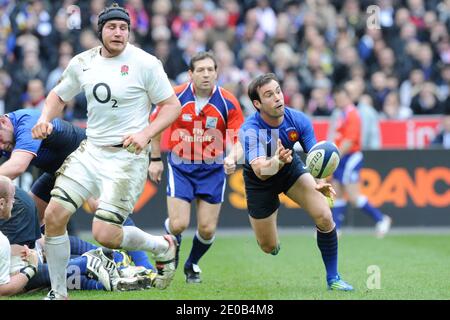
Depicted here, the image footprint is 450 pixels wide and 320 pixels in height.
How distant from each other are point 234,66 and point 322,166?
11.3m

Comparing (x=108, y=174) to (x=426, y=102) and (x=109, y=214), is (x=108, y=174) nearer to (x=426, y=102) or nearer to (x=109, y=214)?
(x=109, y=214)

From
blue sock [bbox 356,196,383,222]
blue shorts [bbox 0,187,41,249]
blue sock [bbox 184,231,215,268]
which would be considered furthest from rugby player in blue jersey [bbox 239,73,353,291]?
blue sock [bbox 356,196,383,222]

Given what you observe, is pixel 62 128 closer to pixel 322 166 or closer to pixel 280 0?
pixel 322 166

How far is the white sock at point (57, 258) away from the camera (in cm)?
879

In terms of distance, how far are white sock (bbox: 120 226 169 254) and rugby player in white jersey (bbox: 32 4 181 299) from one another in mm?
59

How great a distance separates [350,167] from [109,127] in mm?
8184

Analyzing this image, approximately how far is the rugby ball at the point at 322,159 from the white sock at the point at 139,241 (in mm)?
1623

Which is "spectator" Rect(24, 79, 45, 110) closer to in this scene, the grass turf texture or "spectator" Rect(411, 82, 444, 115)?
the grass turf texture

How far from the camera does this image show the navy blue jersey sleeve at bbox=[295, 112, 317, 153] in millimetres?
9681

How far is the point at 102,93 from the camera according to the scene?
8.90 metres

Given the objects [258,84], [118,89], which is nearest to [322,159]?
[258,84]

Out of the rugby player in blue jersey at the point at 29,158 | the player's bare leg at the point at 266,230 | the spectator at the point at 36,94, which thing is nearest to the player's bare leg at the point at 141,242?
the rugby player in blue jersey at the point at 29,158

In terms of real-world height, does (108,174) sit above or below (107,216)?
above

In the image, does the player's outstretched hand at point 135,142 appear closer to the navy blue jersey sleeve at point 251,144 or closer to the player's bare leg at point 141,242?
the player's bare leg at point 141,242
